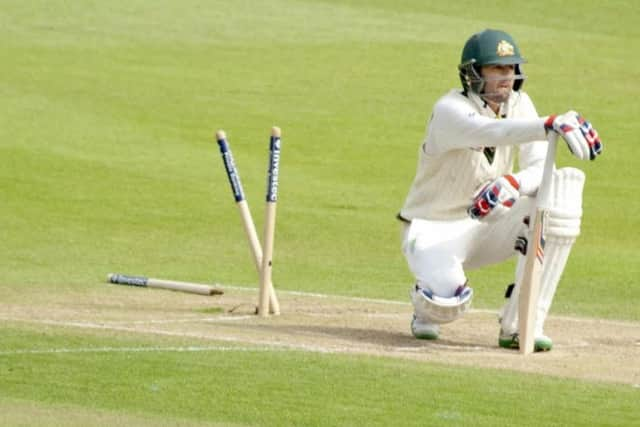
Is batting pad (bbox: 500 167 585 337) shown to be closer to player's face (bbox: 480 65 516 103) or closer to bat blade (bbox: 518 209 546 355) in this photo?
bat blade (bbox: 518 209 546 355)

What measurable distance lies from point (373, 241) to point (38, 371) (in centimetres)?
817

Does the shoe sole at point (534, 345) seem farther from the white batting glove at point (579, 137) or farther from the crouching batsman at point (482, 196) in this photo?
the white batting glove at point (579, 137)

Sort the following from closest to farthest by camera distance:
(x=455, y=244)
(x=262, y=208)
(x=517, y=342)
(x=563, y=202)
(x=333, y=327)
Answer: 1. (x=563, y=202)
2. (x=517, y=342)
3. (x=455, y=244)
4. (x=333, y=327)
5. (x=262, y=208)

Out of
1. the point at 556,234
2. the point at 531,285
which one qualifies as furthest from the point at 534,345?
the point at 556,234

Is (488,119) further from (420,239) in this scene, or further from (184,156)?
(184,156)

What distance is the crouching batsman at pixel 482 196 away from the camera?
9.99 m

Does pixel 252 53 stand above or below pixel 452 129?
below

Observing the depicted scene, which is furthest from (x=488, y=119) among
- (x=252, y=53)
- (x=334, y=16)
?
(x=334, y=16)

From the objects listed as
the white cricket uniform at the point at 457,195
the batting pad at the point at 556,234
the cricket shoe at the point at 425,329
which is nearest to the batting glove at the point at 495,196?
the white cricket uniform at the point at 457,195

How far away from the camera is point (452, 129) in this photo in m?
10.2

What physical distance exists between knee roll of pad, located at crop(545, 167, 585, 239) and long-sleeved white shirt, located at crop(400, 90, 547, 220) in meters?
→ 0.25

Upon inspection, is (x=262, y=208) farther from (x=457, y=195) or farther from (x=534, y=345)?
(x=534, y=345)

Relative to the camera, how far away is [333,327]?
11.1 m

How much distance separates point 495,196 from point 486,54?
81cm
